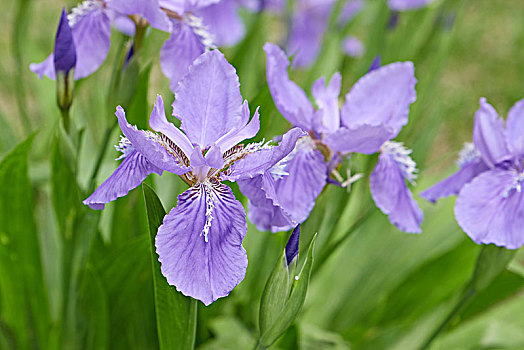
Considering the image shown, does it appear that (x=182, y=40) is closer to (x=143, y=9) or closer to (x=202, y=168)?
(x=143, y=9)

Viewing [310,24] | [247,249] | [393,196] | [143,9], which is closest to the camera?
[143,9]

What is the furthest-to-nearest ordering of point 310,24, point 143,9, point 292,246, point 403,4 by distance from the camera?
point 310,24
point 403,4
point 143,9
point 292,246

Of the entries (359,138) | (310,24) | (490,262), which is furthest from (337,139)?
(310,24)

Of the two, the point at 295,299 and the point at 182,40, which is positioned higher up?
the point at 182,40

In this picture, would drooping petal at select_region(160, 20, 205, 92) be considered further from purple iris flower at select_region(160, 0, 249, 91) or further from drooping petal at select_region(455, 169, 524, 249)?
drooping petal at select_region(455, 169, 524, 249)

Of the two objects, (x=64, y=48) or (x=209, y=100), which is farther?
(x=64, y=48)

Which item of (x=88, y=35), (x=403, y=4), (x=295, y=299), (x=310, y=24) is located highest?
(x=88, y=35)

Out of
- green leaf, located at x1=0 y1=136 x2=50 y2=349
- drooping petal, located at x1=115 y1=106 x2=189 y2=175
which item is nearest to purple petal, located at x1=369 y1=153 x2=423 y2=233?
drooping petal, located at x1=115 y1=106 x2=189 y2=175
